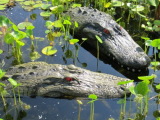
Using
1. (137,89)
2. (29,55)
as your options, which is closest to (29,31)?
(29,55)

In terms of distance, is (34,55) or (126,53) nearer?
(126,53)

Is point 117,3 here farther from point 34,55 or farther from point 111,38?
point 34,55

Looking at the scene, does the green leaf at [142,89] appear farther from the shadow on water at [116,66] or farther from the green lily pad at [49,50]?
the green lily pad at [49,50]

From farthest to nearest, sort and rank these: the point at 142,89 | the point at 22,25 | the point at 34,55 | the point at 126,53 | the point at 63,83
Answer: the point at 22,25
the point at 34,55
the point at 126,53
the point at 63,83
the point at 142,89

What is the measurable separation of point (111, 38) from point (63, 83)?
188 centimetres

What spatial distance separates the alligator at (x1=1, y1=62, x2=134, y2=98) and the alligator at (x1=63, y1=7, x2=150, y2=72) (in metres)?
0.77

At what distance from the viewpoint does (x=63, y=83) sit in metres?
4.39

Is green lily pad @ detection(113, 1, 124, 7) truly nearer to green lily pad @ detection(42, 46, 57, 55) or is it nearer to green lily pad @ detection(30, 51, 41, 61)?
green lily pad @ detection(42, 46, 57, 55)

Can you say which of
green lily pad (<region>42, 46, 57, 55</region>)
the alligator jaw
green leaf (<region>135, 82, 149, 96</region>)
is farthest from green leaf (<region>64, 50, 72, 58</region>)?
green leaf (<region>135, 82, 149, 96</region>)

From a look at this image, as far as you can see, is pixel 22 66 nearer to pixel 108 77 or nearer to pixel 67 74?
pixel 67 74

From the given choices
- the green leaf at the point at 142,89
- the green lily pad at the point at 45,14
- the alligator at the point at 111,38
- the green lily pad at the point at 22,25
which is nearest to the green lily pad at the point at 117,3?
the alligator at the point at 111,38

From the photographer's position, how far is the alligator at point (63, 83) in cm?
438

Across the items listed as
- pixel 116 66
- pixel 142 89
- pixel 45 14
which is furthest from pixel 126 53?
pixel 45 14

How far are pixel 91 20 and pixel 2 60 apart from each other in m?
2.20
